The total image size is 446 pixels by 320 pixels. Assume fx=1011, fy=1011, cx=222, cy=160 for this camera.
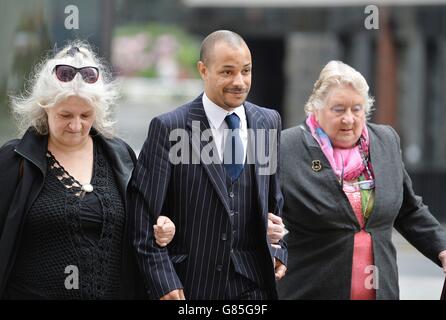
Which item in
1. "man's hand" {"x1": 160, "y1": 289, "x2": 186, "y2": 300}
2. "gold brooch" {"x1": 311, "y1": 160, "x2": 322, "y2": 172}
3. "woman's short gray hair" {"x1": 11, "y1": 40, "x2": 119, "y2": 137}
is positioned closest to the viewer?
"man's hand" {"x1": 160, "y1": 289, "x2": 186, "y2": 300}

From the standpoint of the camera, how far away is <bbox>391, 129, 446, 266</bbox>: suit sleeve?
181 inches

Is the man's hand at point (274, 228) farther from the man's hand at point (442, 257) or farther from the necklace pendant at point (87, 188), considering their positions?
the man's hand at point (442, 257)

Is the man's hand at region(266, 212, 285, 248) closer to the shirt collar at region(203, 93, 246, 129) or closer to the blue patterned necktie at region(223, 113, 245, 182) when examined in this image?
the blue patterned necktie at region(223, 113, 245, 182)

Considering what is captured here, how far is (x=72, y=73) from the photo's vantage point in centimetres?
384

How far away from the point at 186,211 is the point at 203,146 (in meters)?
0.26

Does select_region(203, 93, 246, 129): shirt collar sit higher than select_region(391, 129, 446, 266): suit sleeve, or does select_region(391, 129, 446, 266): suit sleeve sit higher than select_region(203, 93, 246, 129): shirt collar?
select_region(203, 93, 246, 129): shirt collar

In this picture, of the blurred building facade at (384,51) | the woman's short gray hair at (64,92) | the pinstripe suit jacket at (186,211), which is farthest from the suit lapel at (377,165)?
the blurred building facade at (384,51)

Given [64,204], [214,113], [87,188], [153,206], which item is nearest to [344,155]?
[214,113]

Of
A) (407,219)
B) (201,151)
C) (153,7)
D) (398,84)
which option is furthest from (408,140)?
(201,151)

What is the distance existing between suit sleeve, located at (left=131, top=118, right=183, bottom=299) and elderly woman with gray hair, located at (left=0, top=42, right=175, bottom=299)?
6 cm

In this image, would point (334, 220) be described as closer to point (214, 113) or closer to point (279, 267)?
point (279, 267)

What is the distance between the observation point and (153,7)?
21641 mm

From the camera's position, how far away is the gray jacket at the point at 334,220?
4418mm

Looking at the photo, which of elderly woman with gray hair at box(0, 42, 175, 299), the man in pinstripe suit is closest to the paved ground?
the man in pinstripe suit
